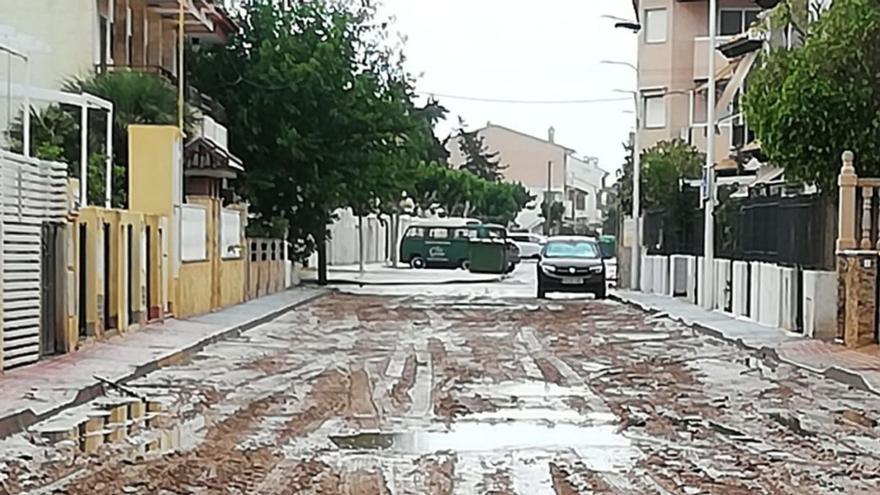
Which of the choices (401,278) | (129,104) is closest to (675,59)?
(401,278)

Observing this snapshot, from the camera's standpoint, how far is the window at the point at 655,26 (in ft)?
193

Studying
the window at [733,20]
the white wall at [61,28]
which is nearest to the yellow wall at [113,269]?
the white wall at [61,28]

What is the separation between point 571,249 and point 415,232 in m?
29.5

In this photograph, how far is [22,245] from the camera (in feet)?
58.5

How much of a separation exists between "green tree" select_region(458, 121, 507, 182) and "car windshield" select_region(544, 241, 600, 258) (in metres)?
73.0

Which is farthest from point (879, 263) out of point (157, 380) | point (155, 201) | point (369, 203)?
point (369, 203)

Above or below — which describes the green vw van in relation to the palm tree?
below

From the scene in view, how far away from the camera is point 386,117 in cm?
4134

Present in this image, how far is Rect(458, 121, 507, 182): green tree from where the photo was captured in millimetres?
117125

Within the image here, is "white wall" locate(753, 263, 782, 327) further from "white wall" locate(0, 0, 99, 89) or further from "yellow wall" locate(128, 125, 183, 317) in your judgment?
"white wall" locate(0, 0, 99, 89)

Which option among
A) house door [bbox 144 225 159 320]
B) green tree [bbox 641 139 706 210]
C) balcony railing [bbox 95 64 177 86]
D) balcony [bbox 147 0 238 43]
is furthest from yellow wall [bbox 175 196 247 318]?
green tree [bbox 641 139 706 210]

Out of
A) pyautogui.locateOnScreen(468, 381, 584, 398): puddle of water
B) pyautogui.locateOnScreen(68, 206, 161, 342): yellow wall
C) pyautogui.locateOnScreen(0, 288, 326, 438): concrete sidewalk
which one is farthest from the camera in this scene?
pyautogui.locateOnScreen(68, 206, 161, 342): yellow wall

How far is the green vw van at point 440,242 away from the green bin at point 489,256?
13.2 ft

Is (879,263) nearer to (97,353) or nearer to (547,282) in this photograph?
(97,353)
